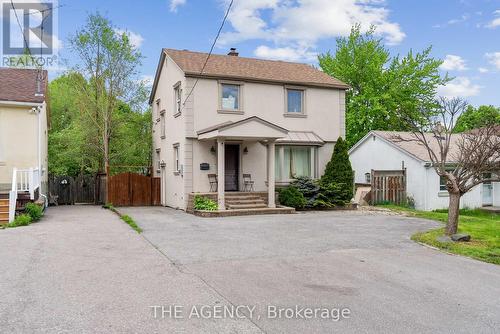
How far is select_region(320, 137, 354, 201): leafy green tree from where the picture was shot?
731 inches

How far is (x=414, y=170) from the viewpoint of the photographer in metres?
22.1

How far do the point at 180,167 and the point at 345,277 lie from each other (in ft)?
41.2

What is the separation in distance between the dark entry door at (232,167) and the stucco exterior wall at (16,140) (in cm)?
789

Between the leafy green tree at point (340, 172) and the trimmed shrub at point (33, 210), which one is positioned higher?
the leafy green tree at point (340, 172)

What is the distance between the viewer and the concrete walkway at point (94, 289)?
14.9ft

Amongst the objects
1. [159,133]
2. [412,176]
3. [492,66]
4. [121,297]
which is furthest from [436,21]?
[121,297]

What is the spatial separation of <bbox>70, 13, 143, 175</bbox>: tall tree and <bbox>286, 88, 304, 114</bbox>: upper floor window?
31.2 feet

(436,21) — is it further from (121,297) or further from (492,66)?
(121,297)

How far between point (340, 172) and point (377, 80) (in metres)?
20.2

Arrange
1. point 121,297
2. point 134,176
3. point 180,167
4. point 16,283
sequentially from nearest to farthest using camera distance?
point 121,297, point 16,283, point 180,167, point 134,176

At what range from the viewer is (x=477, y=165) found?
10.7 m

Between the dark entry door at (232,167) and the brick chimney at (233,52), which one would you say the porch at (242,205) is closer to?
the dark entry door at (232,167)

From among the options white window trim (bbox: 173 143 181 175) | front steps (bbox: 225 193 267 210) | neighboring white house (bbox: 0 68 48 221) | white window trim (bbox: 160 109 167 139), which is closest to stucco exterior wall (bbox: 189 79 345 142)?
white window trim (bbox: 173 143 181 175)

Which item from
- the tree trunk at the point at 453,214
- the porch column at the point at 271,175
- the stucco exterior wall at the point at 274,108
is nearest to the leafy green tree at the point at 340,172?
the stucco exterior wall at the point at 274,108
